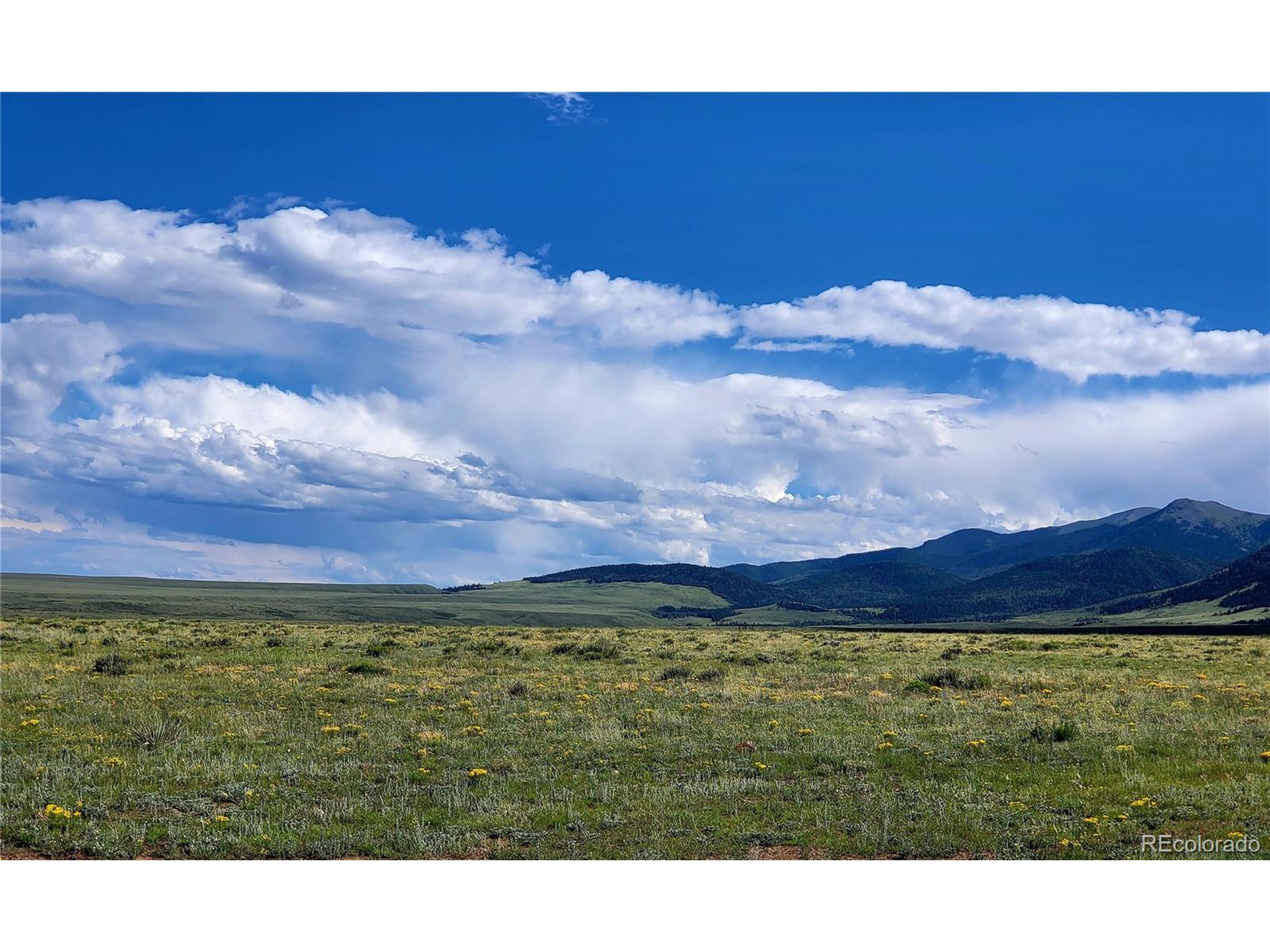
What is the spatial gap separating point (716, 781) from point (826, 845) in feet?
12.5

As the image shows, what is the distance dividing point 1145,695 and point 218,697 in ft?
98.6

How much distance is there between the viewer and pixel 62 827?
15.0 meters

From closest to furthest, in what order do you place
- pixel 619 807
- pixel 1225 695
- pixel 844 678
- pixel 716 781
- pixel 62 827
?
pixel 62 827 < pixel 619 807 < pixel 716 781 < pixel 1225 695 < pixel 844 678

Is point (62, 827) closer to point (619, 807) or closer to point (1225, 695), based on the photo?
point (619, 807)

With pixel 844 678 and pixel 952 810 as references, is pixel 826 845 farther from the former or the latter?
pixel 844 678

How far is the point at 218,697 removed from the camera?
29.0 metres

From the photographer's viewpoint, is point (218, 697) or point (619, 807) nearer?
point (619, 807)

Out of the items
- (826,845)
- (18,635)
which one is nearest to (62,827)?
(826,845)

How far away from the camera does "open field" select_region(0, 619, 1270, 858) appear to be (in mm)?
14359

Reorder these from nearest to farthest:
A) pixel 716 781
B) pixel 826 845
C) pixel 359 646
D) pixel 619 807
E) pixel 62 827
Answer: pixel 826 845
pixel 62 827
pixel 619 807
pixel 716 781
pixel 359 646

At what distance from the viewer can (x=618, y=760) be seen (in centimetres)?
1970

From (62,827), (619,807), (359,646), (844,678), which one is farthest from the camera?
(359,646)

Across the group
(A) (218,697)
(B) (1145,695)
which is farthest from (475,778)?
(B) (1145,695)

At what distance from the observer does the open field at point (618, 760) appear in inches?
565
